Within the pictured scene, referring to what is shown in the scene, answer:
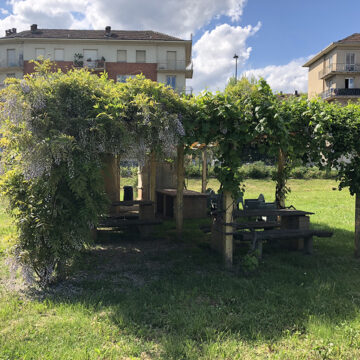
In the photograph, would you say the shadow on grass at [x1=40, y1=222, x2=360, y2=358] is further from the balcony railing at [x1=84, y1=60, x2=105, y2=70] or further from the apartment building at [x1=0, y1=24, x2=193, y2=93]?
the balcony railing at [x1=84, y1=60, x2=105, y2=70]

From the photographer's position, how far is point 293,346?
3127 millimetres

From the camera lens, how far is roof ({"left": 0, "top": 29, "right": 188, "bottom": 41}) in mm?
30594

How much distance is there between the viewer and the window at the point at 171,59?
30.7m

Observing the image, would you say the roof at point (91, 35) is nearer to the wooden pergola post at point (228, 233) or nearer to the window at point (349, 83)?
the window at point (349, 83)

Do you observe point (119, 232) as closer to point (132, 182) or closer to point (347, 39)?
point (132, 182)

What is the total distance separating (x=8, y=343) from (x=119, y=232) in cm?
523

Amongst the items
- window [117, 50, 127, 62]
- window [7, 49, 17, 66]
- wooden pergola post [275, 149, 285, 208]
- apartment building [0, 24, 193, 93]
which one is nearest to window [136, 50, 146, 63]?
apartment building [0, 24, 193, 93]

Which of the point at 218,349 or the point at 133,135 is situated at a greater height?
the point at 133,135

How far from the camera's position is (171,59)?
3081 cm

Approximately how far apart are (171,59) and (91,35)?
8.63m

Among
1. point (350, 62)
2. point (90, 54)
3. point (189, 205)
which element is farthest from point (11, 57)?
point (350, 62)

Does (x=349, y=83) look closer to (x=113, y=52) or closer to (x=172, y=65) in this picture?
(x=172, y=65)

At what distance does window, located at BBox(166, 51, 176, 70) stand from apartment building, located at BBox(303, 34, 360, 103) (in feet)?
52.0

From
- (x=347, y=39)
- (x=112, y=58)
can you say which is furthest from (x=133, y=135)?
(x=347, y=39)
